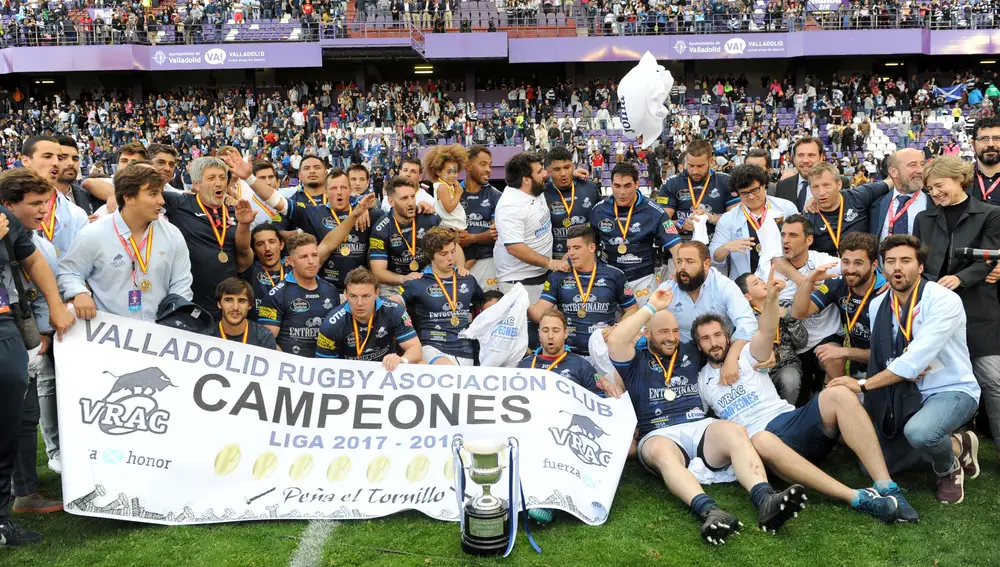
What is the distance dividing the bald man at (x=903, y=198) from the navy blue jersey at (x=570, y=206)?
229cm

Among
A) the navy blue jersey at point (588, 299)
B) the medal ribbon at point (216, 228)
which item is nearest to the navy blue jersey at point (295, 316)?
the medal ribbon at point (216, 228)

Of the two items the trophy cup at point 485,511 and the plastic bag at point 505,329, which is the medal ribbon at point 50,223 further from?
the trophy cup at point 485,511

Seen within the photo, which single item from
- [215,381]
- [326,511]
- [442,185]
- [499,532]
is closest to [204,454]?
[215,381]

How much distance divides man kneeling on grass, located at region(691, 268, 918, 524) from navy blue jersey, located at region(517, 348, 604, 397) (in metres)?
0.70

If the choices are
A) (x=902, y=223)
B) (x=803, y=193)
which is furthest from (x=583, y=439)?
(x=803, y=193)

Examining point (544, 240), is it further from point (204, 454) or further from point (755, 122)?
point (755, 122)

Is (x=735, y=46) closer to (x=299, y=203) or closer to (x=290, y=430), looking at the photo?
(x=299, y=203)

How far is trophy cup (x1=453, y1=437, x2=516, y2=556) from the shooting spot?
428cm

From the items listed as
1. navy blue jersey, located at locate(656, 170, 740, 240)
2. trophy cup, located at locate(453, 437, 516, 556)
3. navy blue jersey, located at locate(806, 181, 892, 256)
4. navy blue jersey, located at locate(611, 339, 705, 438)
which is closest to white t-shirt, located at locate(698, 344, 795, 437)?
navy blue jersey, located at locate(611, 339, 705, 438)

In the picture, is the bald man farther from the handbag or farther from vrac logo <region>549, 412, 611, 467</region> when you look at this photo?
the handbag

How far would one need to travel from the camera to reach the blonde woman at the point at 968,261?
5.25m

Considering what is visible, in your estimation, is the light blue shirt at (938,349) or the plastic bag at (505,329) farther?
the plastic bag at (505,329)

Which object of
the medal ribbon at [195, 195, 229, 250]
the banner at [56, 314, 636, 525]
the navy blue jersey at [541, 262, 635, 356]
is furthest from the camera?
the navy blue jersey at [541, 262, 635, 356]

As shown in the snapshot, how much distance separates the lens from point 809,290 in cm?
572
